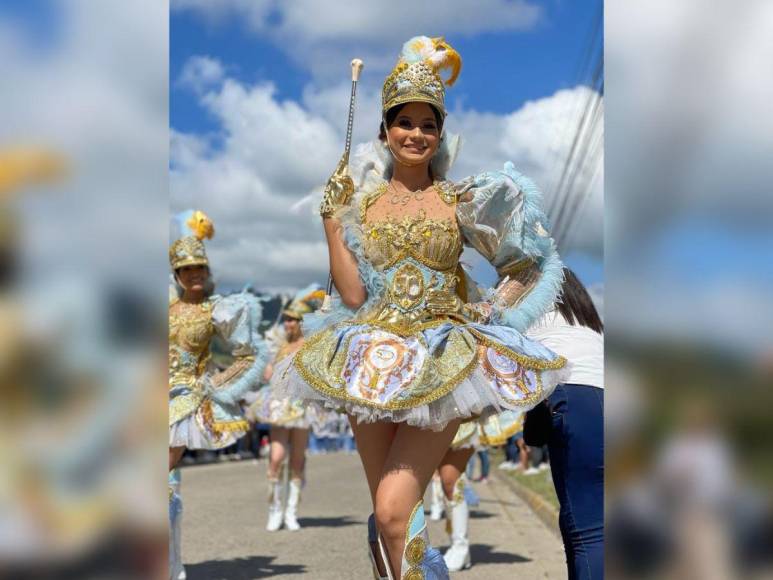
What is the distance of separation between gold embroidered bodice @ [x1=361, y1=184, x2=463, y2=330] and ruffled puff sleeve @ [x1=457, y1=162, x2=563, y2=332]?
0.11 meters

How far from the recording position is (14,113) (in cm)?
125

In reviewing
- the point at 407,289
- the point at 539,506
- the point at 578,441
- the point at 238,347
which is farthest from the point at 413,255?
the point at 539,506

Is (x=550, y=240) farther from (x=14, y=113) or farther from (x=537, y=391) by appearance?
(x=14, y=113)

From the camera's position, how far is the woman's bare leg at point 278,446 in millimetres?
11734

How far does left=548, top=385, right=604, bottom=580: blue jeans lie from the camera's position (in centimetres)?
419

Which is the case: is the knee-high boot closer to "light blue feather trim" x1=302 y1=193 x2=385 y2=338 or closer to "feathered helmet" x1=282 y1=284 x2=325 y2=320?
"light blue feather trim" x1=302 y1=193 x2=385 y2=338

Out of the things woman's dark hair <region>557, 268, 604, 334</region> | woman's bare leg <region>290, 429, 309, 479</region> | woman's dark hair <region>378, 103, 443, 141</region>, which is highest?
woman's dark hair <region>378, 103, 443, 141</region>

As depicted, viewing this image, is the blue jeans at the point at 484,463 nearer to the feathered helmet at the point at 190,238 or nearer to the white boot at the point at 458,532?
the white boot at the point at 458,532

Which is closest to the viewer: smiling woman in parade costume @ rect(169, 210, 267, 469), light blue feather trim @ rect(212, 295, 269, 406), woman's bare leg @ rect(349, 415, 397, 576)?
woman's bare leg @ rect(349, 415, 397, 576)

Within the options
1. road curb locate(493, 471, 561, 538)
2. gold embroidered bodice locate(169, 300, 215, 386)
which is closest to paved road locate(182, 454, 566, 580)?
road curb locate(493, 471, 561, 538)

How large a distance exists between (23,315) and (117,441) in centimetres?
20

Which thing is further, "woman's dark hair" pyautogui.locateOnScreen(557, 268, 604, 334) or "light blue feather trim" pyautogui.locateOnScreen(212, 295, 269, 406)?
"light blue feather trim" pyautogui.locateOnScreen(212, 295, 269, 406)

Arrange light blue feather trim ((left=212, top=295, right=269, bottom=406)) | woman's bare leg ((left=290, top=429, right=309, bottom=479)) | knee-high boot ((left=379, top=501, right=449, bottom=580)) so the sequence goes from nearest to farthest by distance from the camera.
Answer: knee-high boot ((left=379, top=501, right=449, bottom=580)), light blue feather trim ((left=212, top=295, right=269, bottom=406)), woman's bare leg ((left=290, top=429, right=309, bottom=479))

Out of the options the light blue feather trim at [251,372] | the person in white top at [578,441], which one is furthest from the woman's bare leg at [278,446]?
the person in white top at [578,441]
